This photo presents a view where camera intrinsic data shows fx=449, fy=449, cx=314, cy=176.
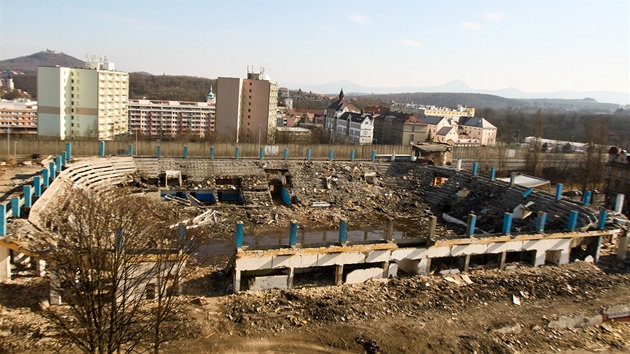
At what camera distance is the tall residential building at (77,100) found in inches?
1661

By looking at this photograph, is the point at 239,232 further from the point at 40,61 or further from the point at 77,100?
the point at 40,61

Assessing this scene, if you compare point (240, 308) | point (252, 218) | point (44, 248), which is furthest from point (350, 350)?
point (252, 218)

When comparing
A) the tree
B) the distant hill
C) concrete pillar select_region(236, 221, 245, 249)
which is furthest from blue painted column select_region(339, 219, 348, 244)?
the distant hill

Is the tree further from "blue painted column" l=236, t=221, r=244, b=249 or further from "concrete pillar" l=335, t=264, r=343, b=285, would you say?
"concrete pillar" l=335, t=264, r=343, b=285

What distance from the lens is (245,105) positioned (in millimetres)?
51156

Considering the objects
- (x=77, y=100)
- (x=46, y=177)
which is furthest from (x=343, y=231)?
(x=77, y=100)

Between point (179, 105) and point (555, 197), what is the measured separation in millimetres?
51949

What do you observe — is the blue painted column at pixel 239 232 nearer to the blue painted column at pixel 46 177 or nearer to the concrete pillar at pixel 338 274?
the concrete pillar at pixel 338 274

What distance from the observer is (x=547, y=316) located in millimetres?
11148

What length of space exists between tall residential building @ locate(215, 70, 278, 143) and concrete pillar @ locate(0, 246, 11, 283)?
1472 inches

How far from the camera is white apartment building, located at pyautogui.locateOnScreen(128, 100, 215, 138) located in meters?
59.1

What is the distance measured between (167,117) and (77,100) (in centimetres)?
1730

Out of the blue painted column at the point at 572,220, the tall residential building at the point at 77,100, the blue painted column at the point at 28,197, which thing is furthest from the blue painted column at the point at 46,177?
the tall residential building at the point at 77,100

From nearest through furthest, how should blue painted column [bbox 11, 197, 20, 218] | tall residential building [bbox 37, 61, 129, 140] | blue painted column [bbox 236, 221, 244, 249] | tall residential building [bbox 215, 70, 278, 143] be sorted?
blue painted column [bbox 236, 221, 244, 249] → blue painted column [bbox 11, 197, 20, 218] → tall residential building [bbox 37, 61, 129, 140] → tall residential building [bbox 215, 70, 278, 143]
